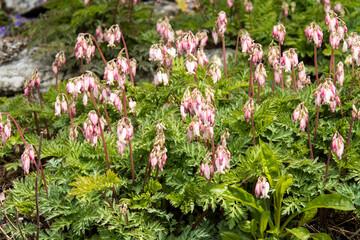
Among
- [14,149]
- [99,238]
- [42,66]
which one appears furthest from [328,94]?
[42,66]

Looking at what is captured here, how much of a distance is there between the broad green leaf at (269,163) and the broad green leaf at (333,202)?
0.33m

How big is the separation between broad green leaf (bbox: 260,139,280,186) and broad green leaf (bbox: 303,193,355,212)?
327 mm

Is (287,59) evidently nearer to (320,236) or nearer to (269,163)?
(269,163)

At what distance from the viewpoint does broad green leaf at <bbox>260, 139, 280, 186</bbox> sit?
9.68 ft

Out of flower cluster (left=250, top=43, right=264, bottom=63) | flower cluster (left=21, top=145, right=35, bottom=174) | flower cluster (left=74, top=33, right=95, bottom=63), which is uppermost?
flower cluster (left=74, top=33, right=95, bottom=63)

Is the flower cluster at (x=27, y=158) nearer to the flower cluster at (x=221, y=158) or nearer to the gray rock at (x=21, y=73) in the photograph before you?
the flower cluster at (x=221, y=158)

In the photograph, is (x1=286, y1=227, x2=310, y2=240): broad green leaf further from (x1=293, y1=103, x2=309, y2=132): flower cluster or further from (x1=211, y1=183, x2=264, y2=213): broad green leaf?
(x1=293, y1=103, x2=309, y2=132): flower cluster

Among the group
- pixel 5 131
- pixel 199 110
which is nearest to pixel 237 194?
pixel 199 110

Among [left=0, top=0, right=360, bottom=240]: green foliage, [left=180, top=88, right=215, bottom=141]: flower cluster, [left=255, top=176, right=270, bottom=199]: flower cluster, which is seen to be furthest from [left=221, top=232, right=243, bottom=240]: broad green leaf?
[left=180, top=88, right=215, bottom=141]: flower cluster

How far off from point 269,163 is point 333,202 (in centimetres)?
52

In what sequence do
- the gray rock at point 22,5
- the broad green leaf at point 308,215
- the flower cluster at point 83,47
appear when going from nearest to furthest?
the broad green leaf at point 308,215 → the flower cluster at point 83,47 → the gray rock at point 22,5

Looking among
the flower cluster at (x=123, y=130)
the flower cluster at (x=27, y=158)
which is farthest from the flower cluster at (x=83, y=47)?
the flower cluster at (x=27, y=158)

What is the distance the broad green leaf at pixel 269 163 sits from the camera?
9.68ft

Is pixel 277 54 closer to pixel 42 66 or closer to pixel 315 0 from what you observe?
pixel 315 0
